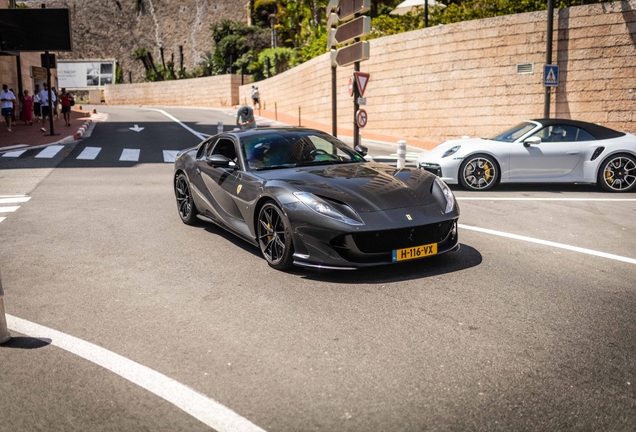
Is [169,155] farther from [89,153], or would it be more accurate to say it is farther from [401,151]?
[401,151]

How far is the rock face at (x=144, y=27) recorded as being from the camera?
8119cm

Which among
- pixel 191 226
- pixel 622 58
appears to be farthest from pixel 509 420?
pixel 622 58

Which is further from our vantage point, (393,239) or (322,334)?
(393,239)

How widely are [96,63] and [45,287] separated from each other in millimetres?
86548

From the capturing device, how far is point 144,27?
8525 centimetres

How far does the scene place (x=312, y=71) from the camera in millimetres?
33594

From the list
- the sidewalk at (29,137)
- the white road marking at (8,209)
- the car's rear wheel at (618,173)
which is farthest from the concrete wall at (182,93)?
the car's rear wheel at (618,173)

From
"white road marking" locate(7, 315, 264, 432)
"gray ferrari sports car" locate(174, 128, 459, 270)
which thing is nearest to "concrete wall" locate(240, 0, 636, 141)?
"gray ferrari sports car" locate(174, 128, 459, 270)

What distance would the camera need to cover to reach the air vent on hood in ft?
65.6

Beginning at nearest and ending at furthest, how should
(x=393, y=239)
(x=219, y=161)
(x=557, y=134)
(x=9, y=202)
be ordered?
(x=393, y=239), (x=219, y=161), (x=9, y=202), (x=557, y=134)

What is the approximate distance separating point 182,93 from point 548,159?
58153 millimetres

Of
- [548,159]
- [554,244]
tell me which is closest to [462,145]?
[548,159]

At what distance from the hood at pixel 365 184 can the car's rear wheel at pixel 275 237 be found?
0.33 m

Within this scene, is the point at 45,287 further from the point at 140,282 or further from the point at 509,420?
the point at 509,420
